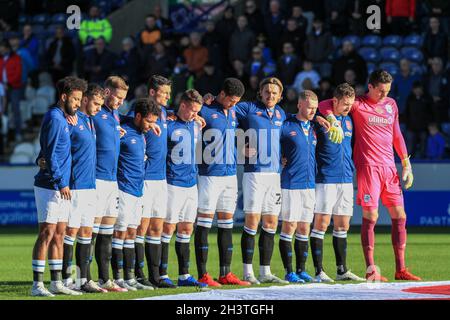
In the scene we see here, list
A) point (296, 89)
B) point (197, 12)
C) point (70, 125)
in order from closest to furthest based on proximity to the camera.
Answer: point (70, 125), point (296, 89), point (197, 12)

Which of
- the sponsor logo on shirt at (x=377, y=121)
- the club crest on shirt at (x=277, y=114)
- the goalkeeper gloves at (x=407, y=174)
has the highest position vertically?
the club crest on shirt at (x=277, y=114)

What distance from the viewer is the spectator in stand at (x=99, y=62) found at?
28.9 m

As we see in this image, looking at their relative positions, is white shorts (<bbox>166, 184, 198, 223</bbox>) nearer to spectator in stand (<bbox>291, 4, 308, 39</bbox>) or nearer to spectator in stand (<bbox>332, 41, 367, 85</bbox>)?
spectator in stand (<bbox>332, 41, 367, 85</bbox>)

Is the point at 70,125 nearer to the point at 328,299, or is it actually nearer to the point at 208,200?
the point at 208,200

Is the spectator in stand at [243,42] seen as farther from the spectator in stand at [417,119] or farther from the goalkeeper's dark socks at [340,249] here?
the goalkeeper's dark socks at [340,249]

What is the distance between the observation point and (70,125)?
45.0 ft

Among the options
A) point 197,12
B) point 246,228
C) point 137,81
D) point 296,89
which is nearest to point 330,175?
point 246,228

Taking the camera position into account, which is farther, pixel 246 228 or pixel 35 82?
pixel 35 82

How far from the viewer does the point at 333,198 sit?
15.5 meters

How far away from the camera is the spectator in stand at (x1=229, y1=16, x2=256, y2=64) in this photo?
28438 mm

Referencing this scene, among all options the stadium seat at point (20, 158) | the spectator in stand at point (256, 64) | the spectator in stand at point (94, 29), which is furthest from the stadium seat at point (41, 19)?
the spectator in stand at point (256, 64)

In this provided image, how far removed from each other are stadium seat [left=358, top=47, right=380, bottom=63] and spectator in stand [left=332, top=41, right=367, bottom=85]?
7.77 ft

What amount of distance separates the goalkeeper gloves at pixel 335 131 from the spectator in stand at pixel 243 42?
43.5 ft

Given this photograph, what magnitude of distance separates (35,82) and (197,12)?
5250mm
